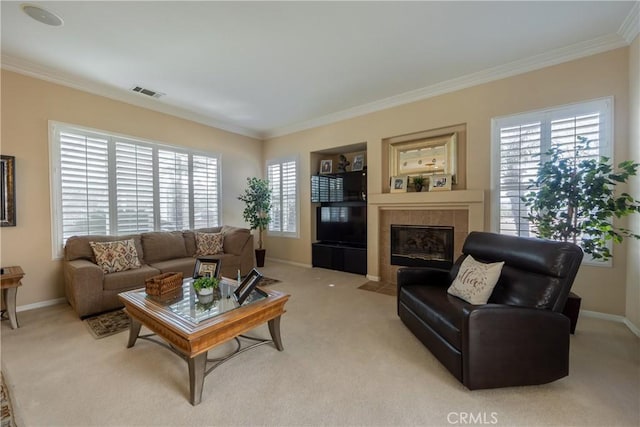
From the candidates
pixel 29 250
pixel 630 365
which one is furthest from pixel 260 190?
pixel 630 365

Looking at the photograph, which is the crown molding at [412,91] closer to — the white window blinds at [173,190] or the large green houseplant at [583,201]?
the white window blinds at [173,190]

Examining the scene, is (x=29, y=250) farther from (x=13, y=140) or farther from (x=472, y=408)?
(x=472, y=408)

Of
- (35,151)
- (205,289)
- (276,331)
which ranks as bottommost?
(276,331)

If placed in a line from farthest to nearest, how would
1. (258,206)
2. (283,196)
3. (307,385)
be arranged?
(283,196) → (258,206) → (307,385)

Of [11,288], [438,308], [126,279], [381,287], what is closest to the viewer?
[438,308]

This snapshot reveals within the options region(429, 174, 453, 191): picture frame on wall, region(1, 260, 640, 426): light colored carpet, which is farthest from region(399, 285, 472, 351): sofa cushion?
region(429, 174, 453, 191): picture frame on wall

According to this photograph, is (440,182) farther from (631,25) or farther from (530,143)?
(631,25)

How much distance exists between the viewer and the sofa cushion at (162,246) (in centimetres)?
391

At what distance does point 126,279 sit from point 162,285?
127 centimetres

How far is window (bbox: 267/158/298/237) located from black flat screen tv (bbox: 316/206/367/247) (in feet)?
1.96

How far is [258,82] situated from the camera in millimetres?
3629

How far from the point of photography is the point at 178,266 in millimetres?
3719

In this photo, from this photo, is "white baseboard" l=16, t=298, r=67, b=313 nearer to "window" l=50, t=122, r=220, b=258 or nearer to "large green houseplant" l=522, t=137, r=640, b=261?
"window" l=50, t=122, r=220, b=258

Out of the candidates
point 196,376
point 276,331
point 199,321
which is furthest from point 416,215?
point 196,376
